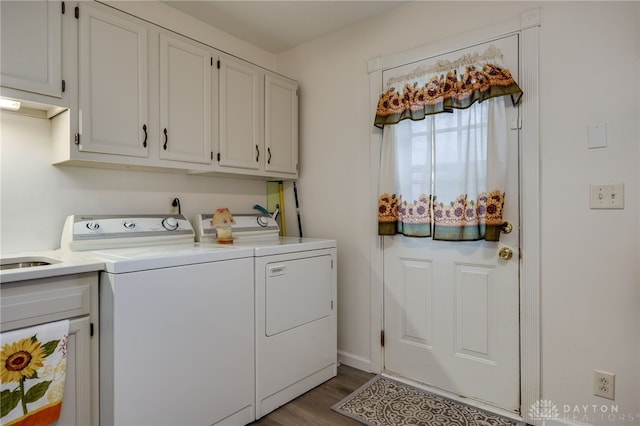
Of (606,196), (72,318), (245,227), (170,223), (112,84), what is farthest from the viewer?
(245,227)

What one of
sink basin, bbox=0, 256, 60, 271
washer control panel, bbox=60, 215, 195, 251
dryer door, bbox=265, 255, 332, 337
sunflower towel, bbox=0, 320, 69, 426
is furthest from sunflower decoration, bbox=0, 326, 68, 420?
dryer door, bbox=265, 255, 332, 337

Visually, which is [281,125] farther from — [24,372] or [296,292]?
[24,372]

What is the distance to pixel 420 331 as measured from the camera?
2334mm

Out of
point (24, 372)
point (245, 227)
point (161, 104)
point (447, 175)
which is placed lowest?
point (24, 372)

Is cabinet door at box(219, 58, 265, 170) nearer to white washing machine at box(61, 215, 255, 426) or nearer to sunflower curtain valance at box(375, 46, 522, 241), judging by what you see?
white washing machine at box(61, 215, 255, 426)

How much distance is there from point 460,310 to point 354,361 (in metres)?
0.91

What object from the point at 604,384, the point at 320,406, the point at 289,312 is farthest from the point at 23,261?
the point at 604,384

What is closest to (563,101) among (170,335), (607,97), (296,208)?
(607,97)

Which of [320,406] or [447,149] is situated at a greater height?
[447,149]

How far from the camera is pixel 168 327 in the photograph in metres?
1.60

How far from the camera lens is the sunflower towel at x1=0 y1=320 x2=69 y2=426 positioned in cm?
125

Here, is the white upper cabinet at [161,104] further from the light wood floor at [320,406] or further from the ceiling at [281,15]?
the light wood floor at [320,406]

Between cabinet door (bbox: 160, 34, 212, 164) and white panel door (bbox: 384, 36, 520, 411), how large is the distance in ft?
4.66

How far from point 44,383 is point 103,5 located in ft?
5.79
